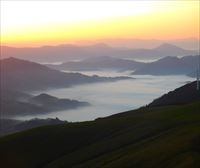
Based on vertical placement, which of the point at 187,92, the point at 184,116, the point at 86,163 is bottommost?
the point at 86,163

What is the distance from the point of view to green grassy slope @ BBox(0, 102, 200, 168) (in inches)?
2256

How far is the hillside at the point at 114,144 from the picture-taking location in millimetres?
57425

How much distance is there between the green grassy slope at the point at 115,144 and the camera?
2256 inches

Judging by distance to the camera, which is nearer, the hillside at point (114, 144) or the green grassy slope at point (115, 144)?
the green grassy slope at point (115, 144)

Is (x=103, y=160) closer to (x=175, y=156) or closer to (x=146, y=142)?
(x=146, y=142)

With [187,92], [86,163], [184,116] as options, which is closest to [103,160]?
[86,163]

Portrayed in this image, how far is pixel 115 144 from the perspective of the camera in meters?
80.6

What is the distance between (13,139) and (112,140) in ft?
79.1

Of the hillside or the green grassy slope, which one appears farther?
the hillside

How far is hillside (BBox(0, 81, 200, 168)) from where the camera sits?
5743cm

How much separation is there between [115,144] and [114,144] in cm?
26

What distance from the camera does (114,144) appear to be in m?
80.8

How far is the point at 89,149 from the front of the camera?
274ft

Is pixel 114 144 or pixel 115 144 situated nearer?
pixel 115 144
